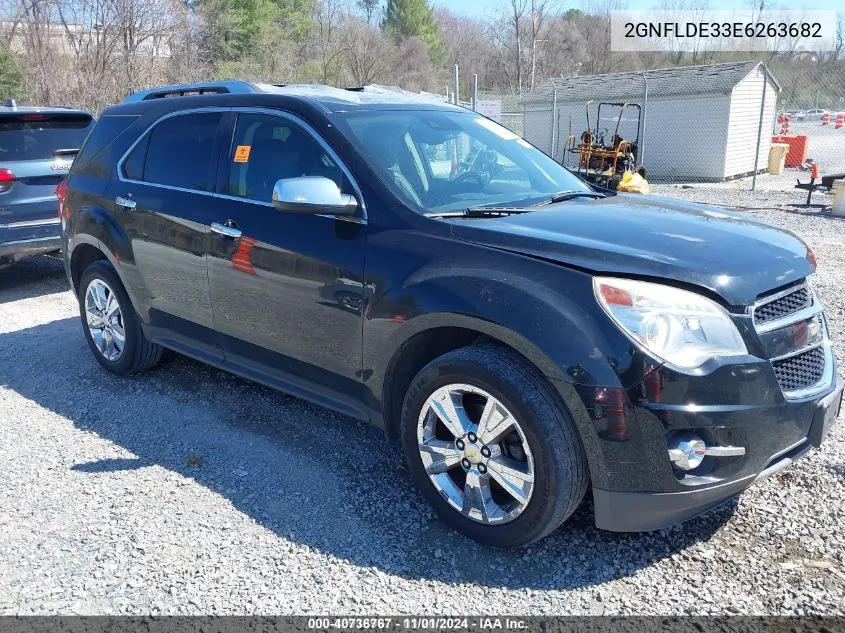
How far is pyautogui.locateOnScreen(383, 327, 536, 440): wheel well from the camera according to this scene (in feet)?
10.4

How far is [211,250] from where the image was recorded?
13.2ft

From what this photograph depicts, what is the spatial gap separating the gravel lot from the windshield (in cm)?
147

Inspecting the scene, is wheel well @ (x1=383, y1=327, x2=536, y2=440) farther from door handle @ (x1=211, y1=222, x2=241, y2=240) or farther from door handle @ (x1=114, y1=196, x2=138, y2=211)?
door handle @ (x1=114, y1=196, x2=138, y2=211)

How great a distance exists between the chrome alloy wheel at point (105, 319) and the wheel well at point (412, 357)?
2.52 metres

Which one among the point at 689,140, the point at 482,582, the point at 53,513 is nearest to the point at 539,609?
the point at 482,582

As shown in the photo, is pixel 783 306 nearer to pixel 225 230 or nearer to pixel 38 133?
pixel 225 230

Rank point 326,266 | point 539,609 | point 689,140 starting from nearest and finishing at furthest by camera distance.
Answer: point 539,609 < point 326,266 < point 689,140

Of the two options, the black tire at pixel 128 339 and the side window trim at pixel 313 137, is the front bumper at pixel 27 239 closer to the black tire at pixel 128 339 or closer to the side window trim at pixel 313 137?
the black tire at pixel 128 339

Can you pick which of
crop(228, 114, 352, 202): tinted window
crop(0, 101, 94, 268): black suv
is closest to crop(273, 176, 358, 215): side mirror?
crop(228, 114, 352, 202): tinted window

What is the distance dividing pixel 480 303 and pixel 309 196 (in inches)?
38.3

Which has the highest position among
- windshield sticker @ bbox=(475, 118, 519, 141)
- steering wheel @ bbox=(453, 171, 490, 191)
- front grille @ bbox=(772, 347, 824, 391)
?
windshield sticker @ bbox=(475, 118, 519, 141)

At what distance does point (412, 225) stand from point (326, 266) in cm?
51

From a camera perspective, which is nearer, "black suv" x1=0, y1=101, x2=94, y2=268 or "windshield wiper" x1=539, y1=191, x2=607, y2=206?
"windshield wiper" x1=539, y1=191, x2=607, y2=206

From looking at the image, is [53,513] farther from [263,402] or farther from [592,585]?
[592,585]
